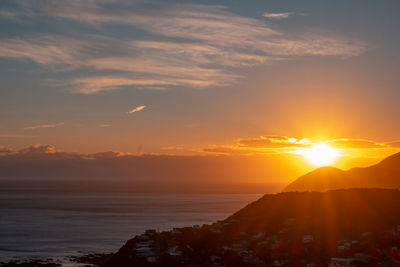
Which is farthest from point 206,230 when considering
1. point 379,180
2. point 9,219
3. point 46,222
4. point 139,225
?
point 379,180

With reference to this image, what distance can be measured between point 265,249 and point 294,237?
4236 millimetres

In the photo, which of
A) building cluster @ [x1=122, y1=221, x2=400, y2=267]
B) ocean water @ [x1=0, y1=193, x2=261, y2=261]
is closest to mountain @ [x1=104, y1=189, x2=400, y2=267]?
building cluster @ [x1=122, y1=221, x2=400, y2=267]

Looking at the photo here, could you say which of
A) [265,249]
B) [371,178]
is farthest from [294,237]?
[371,178]

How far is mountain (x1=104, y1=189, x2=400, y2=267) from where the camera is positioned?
4278 cm

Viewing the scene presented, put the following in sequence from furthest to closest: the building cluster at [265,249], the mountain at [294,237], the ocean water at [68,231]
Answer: the ocean water at [68,231]
the mountain at [294,237]
the building cluster at [265,249]

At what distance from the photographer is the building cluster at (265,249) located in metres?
41.4

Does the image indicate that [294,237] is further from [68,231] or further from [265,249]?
[68,231]

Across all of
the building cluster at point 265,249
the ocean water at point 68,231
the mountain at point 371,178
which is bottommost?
the ocean water at point 68,231

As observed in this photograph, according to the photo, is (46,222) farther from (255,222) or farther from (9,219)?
(255,222)

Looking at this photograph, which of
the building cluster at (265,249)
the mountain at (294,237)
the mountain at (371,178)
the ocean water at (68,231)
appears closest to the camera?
the building cluster at (265,249)

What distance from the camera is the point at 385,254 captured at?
41.4 meters

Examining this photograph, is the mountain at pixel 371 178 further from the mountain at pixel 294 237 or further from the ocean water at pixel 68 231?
the mountain at pixel 294 237

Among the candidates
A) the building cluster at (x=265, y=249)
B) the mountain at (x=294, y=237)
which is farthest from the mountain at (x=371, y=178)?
the building cluster at (x=265, y=249)

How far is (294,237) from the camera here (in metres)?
47.8
